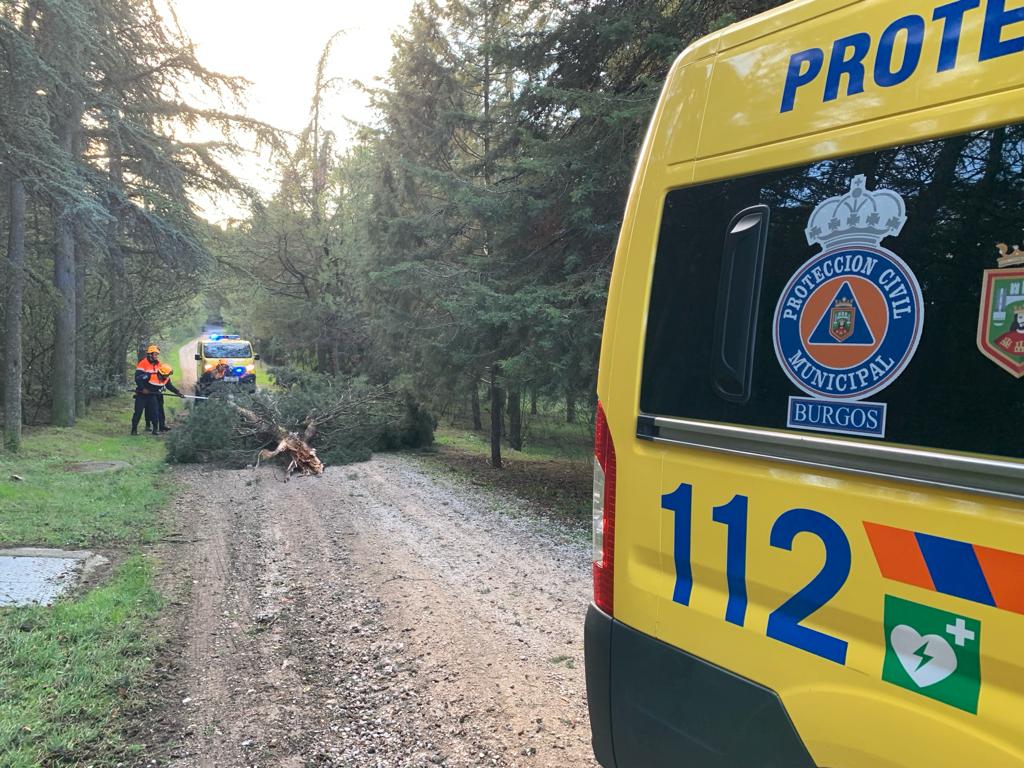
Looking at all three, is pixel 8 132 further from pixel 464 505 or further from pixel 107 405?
pixel 107 405

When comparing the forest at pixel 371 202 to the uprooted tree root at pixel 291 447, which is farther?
the uprooted tree root at pixel 291 447

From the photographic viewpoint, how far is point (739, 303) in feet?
6.17

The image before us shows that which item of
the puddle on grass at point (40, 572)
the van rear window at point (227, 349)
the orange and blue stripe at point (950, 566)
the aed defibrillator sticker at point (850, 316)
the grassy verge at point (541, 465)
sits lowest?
the grassy verge at point (541, 465)

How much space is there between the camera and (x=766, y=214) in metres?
1.84

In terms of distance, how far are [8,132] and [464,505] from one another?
27.5ft

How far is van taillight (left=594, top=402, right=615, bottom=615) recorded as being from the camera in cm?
227

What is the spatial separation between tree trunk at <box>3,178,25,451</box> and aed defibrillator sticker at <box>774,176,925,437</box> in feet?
44.3

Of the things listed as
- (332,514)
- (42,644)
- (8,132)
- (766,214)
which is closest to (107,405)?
(8,132)

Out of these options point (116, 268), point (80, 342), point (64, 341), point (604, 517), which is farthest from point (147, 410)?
point (604, 517)

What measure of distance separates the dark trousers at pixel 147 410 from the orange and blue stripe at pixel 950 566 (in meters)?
15.7

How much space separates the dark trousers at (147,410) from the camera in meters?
14.7

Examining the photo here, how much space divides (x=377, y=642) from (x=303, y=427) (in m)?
8.90

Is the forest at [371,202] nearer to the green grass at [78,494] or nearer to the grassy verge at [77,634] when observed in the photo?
the green grass at [78,494]

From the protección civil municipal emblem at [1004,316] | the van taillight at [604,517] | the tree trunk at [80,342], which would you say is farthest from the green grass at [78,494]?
the protección civil municipal emblem at [1004,316]
